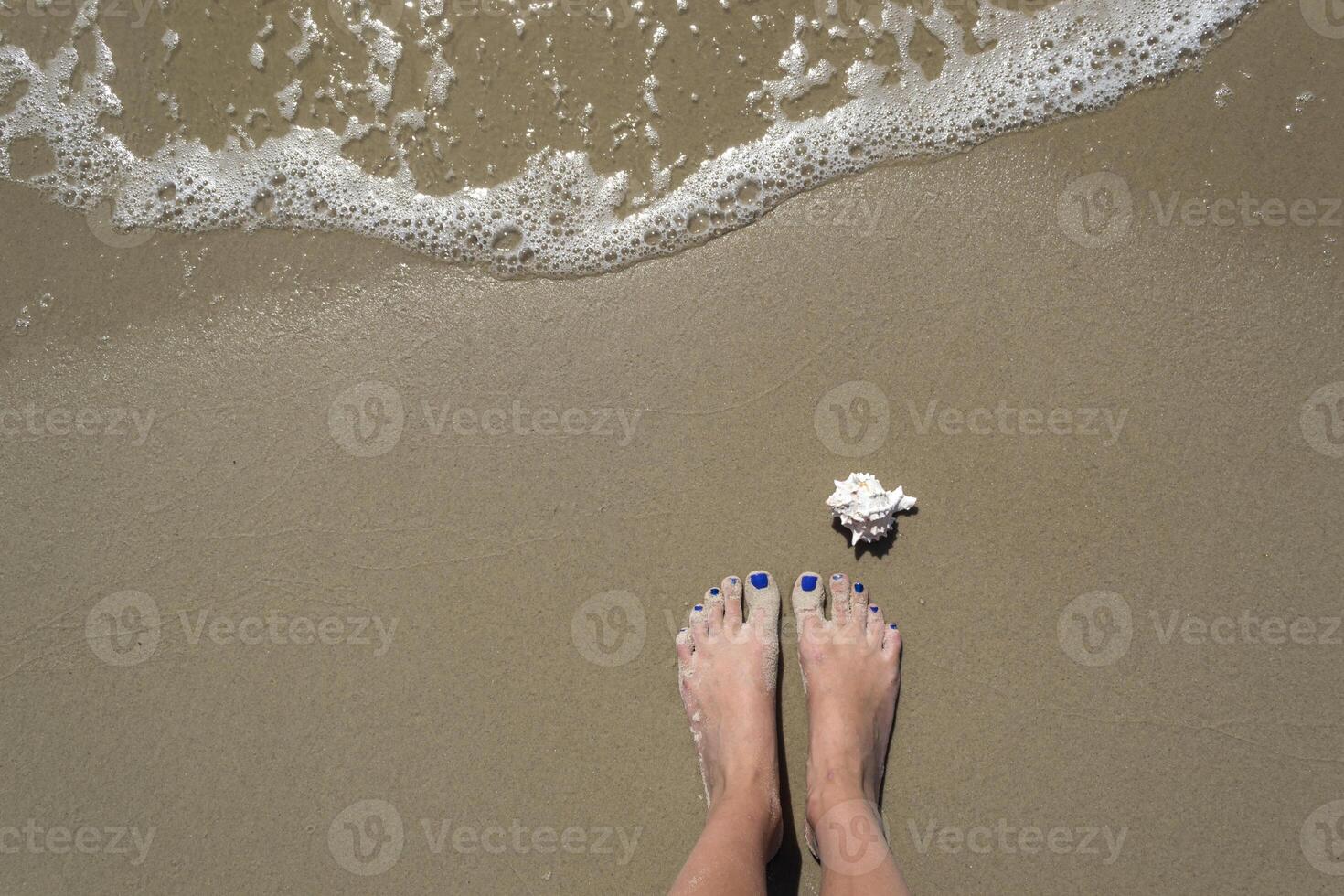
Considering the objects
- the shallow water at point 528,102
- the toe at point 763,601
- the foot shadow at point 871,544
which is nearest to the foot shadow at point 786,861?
the toe at point 763,601

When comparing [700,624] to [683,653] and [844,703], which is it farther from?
[844,703]

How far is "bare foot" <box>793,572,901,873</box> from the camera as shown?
8.16ft

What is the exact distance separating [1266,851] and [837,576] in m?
1.50

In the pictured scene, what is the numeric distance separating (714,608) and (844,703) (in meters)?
0.49

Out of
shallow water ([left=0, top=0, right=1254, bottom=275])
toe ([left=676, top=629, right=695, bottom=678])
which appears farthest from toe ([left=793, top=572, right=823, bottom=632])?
shallow water ([left=0, top=0, right=1254, bottom=275])

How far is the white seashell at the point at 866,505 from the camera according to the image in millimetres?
2541

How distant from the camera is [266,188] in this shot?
9.33ft

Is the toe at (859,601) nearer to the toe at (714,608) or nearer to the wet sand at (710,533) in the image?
the wet sand at (710,533)

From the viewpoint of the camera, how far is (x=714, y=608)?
2.65m

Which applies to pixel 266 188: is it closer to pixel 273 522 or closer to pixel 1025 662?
pixel 273 522

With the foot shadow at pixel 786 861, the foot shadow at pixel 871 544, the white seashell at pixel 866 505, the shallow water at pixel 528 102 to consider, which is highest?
the shallow water at pixel 528 102

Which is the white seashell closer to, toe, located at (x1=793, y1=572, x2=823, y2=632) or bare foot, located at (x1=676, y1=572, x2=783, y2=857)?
toe, located at (x1=793, y1=572, x2=823, y2=632)

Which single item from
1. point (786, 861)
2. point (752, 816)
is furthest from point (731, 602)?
point (786, 861)

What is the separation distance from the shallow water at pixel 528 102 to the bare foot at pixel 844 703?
129 cm
